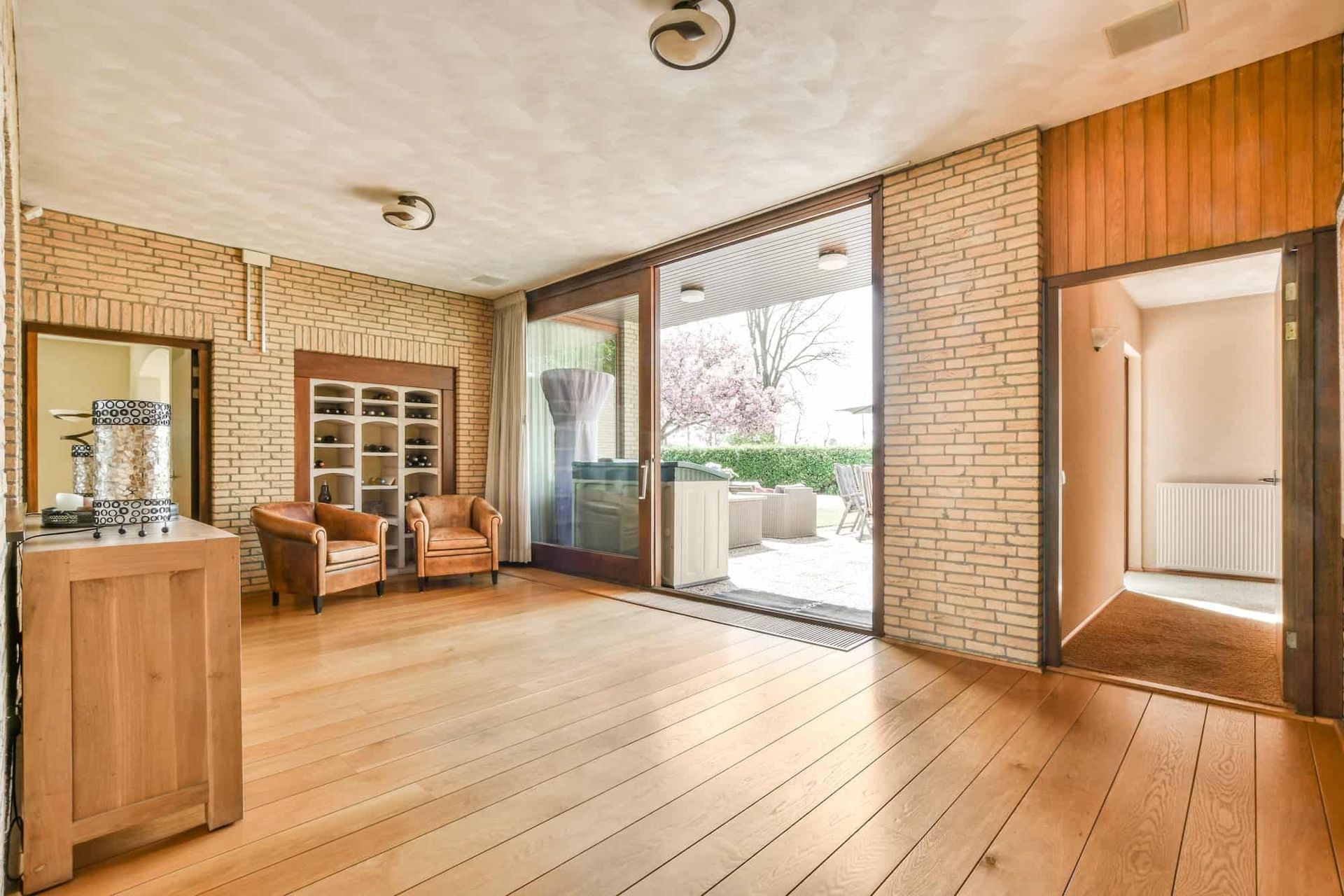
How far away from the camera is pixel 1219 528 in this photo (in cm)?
589

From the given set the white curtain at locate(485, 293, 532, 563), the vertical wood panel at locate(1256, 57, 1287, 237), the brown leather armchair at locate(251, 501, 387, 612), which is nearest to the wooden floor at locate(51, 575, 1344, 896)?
the brown leather armchair at locate(251, 501, 387, 612)

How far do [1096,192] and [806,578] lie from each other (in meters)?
3.81

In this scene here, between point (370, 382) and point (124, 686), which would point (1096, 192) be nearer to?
point (124, 686)

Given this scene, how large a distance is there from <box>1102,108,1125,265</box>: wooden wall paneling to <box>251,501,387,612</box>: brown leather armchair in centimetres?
534

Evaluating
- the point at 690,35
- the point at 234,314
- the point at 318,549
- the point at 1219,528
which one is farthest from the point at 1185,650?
the point at 234,314

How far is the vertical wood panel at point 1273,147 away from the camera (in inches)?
110

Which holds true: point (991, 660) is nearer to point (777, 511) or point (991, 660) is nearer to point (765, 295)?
point (765, 295)

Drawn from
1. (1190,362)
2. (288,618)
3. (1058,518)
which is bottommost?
(288,618)

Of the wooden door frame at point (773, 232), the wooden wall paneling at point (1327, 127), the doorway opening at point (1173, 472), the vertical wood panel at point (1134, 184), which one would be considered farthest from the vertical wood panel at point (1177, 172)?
the wooden door frame at point (773, 232)

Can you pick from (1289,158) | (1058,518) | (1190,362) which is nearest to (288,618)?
(1058,518)

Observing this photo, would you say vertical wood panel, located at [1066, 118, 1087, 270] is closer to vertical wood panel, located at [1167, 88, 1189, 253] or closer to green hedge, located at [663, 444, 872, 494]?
vertical wood panel, located at [1167, 88, 1189, 253]

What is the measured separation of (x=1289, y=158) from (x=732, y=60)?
2.50 meters

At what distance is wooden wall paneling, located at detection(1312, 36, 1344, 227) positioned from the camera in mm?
2691

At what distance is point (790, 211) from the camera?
14.8ft
